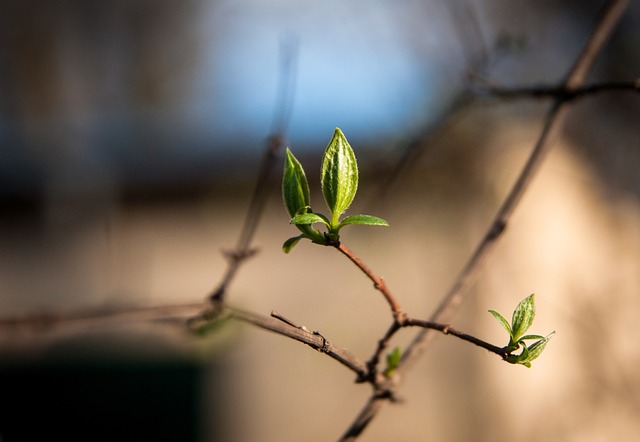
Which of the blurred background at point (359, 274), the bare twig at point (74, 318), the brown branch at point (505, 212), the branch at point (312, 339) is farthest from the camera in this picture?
the blurred background at point (359, 274)

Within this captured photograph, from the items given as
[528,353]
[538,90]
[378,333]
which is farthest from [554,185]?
[528,353]

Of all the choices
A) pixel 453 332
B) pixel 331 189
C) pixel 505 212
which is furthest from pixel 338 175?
pixel 505 212

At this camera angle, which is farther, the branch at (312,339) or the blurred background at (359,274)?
the blurred background at (359,274)

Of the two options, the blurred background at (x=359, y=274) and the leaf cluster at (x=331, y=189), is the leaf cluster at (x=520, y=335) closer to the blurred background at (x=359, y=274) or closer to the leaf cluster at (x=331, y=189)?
the leaf cluster at (x=331, y=189)

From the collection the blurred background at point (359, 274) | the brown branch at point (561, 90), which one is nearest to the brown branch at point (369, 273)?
the brown branch at point (561, 90)

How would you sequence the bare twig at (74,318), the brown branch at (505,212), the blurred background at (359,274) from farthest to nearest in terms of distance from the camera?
1. the blurred background at (359,274)
2. the bare twig at (74,318)
3. the brown branch at (505,212)

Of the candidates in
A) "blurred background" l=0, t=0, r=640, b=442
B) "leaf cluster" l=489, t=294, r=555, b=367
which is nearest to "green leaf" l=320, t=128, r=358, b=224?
"leaf cluster" l=489, t=294, r=555, b=367

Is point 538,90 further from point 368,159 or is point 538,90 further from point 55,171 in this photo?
→ point 55,171

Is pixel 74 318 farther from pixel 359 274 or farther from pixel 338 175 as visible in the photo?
pixel 359 274
